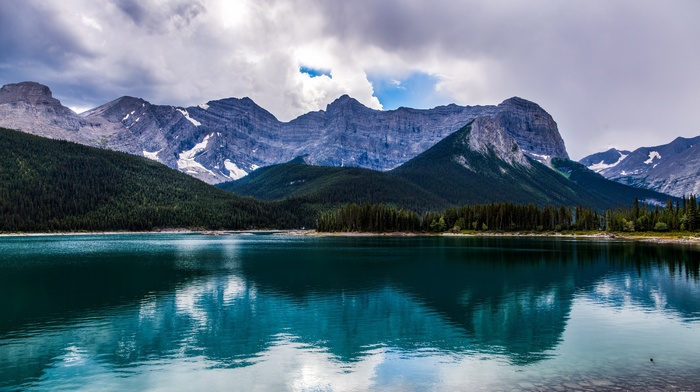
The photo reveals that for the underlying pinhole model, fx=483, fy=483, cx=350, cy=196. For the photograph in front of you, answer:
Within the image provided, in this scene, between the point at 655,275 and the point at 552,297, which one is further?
the point at 655,275

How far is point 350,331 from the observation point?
42.2 meters

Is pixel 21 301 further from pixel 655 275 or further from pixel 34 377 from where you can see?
pixel 655 275

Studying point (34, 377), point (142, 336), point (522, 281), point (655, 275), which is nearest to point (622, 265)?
point (655, 275)

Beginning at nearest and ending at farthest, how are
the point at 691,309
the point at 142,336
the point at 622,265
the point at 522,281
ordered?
the point at 142,336
the point at 691,309
the point at 522,281
the point at 622,265

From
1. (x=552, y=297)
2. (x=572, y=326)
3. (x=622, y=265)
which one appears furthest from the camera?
(x=622, y=265)

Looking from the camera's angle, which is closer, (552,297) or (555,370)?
(555,370)

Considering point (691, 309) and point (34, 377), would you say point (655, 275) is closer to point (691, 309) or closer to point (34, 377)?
point (691, 309)

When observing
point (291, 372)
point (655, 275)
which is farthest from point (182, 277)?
point (655, 275)

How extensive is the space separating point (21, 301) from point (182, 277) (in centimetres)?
2487

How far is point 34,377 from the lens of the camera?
2955 centimetres

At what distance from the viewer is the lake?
29516mm

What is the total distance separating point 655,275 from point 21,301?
90837 mm

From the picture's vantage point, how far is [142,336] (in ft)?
131

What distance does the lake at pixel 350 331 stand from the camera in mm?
29516
